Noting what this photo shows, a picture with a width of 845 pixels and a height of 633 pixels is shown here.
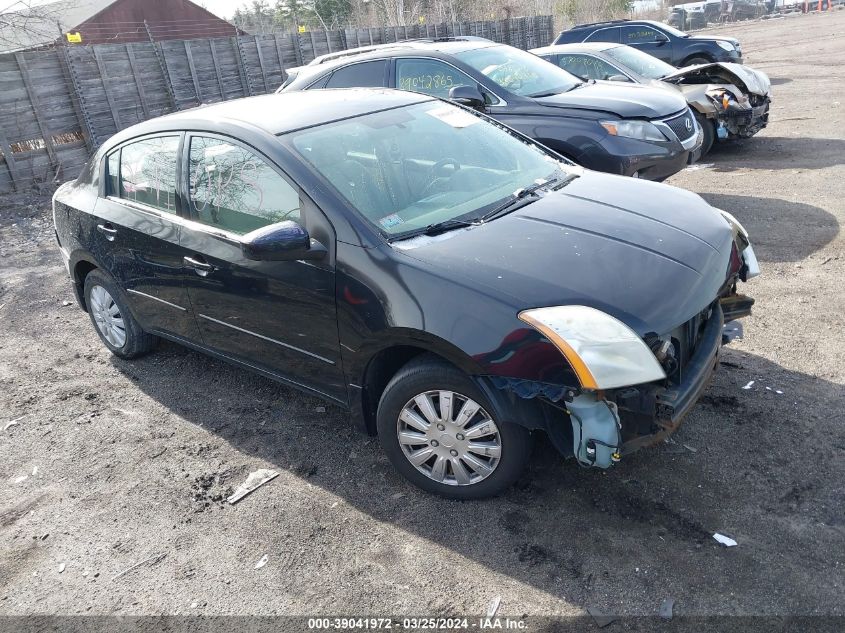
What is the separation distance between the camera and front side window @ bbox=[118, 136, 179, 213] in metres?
4.09

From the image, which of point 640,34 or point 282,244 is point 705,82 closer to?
point 640,34

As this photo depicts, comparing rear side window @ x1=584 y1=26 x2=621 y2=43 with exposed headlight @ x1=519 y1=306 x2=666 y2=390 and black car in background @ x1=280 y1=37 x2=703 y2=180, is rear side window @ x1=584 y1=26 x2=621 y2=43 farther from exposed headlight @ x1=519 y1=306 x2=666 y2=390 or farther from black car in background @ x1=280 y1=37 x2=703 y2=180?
exposed headlight @ x1=519 y1=306 x2=666 y2=390

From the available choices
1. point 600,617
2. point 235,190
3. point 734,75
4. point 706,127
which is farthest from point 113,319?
point 734,75

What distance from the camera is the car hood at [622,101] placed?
21.9ft

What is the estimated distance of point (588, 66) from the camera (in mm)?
10055

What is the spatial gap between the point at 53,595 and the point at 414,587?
5.35ft

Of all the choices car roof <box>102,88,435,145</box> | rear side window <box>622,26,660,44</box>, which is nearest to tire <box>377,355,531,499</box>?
car roof <box>102,88,435,145</box>

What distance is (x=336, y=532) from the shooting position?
3.17 meters

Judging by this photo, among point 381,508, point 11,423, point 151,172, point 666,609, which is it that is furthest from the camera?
point 11,423

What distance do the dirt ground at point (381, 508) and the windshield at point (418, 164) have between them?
4.43 feet

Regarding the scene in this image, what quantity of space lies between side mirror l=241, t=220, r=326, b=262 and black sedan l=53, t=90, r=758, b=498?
10mm

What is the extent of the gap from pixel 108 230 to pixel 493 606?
3.46 meters

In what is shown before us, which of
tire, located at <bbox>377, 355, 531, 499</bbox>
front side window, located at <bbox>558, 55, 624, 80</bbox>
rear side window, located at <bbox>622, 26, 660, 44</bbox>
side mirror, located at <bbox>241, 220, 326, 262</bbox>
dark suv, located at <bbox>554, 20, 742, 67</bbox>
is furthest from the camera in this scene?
rear side window, located at <bbox>622, 26, 660, 44</bbox>

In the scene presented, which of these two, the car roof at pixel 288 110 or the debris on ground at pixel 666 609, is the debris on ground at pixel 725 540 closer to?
the debris on ground at pixel 666 609
